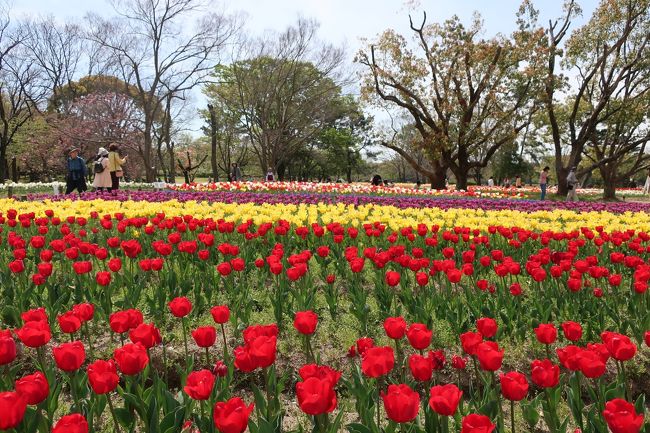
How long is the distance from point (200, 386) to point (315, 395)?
1.44 ft

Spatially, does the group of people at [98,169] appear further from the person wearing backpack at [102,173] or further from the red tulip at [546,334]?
the red tulip at [546,334]

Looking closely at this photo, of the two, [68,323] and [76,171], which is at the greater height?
[76,171]

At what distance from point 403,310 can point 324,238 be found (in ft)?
7.51

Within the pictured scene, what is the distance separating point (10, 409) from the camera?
4.62ft

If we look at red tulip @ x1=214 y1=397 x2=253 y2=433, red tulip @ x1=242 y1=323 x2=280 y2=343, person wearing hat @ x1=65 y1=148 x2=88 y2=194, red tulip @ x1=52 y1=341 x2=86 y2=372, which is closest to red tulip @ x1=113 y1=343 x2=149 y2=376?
red tulip @ x1=52 y1=341 x2=86 y2=372

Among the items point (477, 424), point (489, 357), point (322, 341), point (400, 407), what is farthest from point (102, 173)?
point (477, 424)

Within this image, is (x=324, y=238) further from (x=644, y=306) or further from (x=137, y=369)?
(x=137, y=369)

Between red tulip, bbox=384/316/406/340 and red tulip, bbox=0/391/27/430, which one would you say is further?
red tulip, bbox=384/316/406/340

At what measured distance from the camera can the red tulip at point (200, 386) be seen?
168 centimetres

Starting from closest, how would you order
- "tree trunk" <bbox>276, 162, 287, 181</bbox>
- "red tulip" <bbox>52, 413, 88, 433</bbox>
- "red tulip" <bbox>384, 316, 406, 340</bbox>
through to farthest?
"red tulip" <bbox>52, 413, 88, 433</bbox>, "red tulip" <bbox>384, 316, 406, 340</bbox>, "tree trunk" <bbox>276, 162, 287, 181</bbox>

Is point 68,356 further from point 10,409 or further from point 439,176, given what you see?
point 439,176

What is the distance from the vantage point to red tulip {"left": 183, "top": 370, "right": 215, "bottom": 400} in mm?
1684

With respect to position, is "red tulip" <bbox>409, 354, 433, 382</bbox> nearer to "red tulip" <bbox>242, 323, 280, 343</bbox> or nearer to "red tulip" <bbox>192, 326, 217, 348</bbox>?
"red tulip" <bbox>242, 323, 280, 343</bbox>

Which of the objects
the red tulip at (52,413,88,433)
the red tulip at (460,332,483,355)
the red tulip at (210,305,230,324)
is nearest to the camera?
the red tulip at (52,413,88,433)
